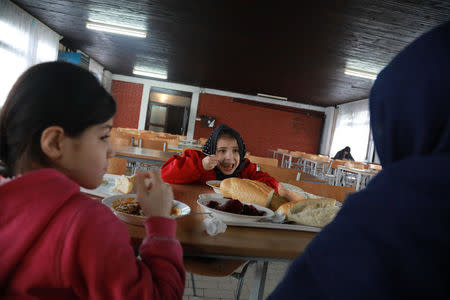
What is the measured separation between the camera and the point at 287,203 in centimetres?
127

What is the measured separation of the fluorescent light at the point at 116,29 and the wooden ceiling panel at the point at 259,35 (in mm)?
221

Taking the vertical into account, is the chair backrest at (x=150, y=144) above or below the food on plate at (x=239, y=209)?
below

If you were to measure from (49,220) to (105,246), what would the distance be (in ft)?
0.38

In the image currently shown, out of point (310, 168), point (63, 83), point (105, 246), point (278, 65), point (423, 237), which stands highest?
point (278, 65)

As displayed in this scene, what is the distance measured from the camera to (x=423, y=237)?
0.35 m

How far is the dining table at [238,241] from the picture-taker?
2.93ft

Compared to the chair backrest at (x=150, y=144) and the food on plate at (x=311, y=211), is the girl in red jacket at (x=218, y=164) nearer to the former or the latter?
the food on plate at (x=311, y=211)

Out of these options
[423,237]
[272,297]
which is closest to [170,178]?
[272,297]

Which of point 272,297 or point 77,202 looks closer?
point 272,297

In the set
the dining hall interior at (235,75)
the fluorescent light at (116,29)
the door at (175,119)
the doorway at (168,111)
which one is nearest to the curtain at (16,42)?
the dining hall interior at (235,75)

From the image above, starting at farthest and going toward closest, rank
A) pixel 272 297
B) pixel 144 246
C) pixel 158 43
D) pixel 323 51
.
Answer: pixel 158 43, pixel 323 51, pixel 144 246, pixel 272 297

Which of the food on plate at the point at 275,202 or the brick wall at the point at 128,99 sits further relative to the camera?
the brick wall at the point at 128,99

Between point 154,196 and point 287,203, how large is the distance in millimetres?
650

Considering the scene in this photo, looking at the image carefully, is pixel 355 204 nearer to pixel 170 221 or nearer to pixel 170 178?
pixel 170 221
